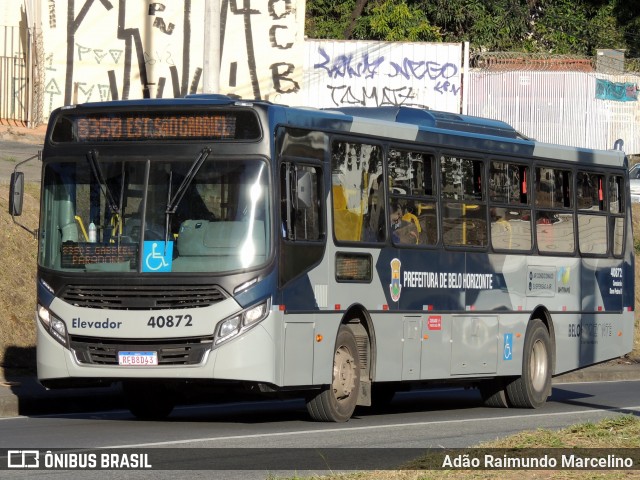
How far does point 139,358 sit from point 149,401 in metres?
1.98

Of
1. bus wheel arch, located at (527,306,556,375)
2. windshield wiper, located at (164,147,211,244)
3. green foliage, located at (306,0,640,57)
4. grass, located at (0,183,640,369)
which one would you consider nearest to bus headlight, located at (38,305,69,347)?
windshield wiper, located at (164,147,211,244)

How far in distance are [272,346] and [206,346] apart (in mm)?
597

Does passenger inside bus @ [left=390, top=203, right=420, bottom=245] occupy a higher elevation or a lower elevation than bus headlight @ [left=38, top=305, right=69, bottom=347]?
higher

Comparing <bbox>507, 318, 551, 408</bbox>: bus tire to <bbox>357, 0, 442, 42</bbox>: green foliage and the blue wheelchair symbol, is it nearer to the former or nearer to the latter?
the blue wheelchair symbol

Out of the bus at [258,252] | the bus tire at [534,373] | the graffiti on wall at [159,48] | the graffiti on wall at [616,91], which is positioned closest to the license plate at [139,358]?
the bus at [258,252]

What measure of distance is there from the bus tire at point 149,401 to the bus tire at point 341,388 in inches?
65.4

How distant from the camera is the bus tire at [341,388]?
47.0 ft

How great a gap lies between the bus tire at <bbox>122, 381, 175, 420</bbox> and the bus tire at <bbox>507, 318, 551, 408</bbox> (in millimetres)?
4814

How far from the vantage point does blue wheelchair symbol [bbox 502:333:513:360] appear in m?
17.4

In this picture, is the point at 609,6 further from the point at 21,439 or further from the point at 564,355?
the point at 21,439

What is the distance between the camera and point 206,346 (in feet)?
43.1

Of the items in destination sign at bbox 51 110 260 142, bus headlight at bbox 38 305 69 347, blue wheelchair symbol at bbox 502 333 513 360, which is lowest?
blue wheelchair symbol at bbox 502 333 513 360

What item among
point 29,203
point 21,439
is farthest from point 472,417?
point 29,203

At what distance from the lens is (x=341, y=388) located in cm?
1452
